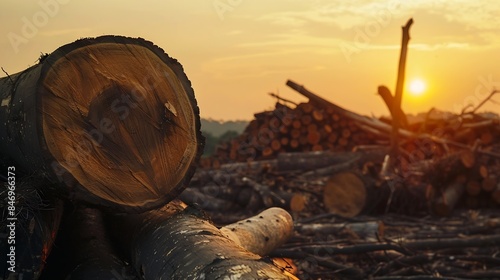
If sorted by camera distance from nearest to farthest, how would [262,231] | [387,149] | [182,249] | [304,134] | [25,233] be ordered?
[182,249]
[25,233]
[262,231]
[387,149]
[304,134]

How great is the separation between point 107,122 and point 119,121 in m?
0.09

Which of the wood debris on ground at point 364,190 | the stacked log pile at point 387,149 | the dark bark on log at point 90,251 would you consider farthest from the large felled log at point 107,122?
the stacked log pile at point 387,149

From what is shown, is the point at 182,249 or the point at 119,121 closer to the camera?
the point at 182,249

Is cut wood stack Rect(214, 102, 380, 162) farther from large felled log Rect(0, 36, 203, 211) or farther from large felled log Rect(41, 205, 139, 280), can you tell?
large felled log Rect(0, 36, 203, 211)

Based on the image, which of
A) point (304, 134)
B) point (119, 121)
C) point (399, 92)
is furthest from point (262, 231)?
point (304, 134)

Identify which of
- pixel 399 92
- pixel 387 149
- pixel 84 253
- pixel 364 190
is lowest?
pixel 364 190

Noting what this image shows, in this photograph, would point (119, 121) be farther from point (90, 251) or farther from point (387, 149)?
point (387, 149)

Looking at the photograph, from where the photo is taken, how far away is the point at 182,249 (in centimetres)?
365

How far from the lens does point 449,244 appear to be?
307 inches

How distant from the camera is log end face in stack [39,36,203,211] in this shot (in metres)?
3.72

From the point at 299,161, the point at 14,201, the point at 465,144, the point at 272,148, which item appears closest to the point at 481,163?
A: the point at 465,144

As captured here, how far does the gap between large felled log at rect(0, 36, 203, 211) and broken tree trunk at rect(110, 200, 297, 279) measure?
22 centimetres

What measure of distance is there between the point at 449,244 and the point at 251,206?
4140mm

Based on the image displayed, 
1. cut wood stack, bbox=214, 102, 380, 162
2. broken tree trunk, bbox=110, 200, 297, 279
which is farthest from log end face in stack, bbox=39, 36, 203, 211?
cut wood stack, bbox=214, 102, 380, 162
